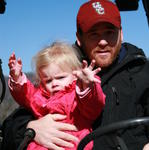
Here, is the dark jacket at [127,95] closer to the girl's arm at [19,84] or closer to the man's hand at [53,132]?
the man's hand at [53,132]

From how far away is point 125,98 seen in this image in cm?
234

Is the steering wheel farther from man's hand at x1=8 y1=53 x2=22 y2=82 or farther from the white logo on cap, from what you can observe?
the white logo on cap

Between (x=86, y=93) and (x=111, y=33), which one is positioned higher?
(x=111, y=33)

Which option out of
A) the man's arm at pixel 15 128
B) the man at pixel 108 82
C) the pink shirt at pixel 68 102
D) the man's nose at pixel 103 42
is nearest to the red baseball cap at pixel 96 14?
the man at pixel 108 82

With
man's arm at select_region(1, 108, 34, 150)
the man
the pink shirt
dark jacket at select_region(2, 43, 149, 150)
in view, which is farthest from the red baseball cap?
man's arm at select_region(1, 108, 34, 150)

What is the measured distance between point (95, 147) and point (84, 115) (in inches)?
8.5

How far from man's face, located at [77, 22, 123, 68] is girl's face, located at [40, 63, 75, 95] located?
219 millimetres

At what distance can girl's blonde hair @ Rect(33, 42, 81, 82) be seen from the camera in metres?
2.53

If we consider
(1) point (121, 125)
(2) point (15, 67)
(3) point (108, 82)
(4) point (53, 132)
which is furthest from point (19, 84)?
(1) point (121, 125)

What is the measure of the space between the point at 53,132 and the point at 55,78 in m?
0.36

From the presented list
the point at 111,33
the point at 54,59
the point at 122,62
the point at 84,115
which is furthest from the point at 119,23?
the point at 84,115

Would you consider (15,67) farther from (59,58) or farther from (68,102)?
(68,102)

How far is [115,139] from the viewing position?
1.78 meters

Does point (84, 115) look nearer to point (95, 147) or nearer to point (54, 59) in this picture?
point (95, 147)
